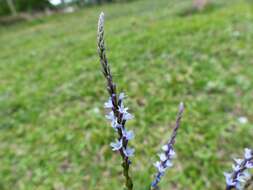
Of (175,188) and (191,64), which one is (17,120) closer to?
(175,188)

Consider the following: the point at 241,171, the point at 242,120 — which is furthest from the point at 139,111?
the point at 241,171

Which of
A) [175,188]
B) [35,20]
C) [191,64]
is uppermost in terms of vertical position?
[191,64]

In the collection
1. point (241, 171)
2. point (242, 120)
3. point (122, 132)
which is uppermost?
point (122, 132)


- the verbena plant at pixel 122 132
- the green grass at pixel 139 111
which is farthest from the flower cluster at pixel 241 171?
the green grass at pixel 139 111

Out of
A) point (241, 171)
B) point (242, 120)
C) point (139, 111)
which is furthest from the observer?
point (139, 111)

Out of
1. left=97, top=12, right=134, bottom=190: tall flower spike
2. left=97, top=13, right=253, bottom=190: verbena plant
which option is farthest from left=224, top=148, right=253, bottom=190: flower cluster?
left=97, top=12, right=134, bottom=190: tall flower spike

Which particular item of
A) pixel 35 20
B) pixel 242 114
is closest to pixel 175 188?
pixel 242 114

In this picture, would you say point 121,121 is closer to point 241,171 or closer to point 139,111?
point 241,171

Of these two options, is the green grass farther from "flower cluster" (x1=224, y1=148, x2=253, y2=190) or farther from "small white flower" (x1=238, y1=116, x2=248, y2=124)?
"flower cluster" (x1=224, y1=148, x2=253, y2=190)
